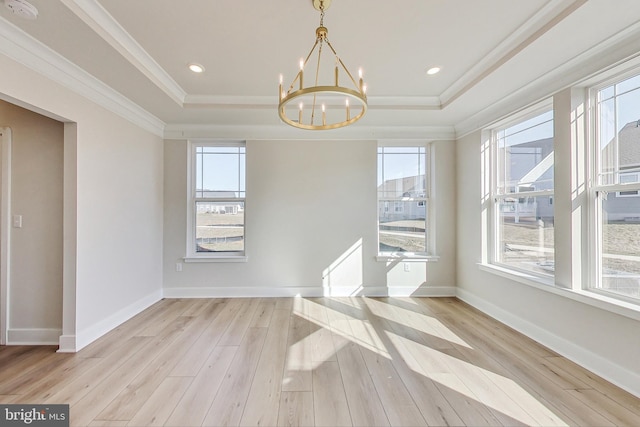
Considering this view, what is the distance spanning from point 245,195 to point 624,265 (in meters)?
4.11

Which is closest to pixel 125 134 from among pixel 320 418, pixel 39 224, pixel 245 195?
pixel 39 224

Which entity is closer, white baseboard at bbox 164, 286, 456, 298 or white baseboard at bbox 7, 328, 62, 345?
white baseboard at bbox 7, 328, 62, 345

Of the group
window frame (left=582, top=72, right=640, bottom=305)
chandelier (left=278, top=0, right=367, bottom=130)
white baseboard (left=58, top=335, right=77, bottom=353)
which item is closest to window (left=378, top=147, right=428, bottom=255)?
chandelier (left=278, top=0, right=367, bottom=130)

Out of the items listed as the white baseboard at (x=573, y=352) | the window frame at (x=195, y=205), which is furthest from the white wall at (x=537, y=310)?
the window frame at (x=195, y=205)

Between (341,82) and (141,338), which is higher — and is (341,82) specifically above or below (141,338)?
above

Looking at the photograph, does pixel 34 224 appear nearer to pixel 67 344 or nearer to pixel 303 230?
pixel 67 344

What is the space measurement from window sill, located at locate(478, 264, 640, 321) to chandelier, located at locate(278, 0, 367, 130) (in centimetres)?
237

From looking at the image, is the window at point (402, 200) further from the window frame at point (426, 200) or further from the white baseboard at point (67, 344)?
the white baseboard at point (67, 344)

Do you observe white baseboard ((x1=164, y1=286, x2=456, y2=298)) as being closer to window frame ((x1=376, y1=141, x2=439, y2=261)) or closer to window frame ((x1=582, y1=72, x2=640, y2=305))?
window frame ((x1=376, y1=141, x2=439, y2=261))

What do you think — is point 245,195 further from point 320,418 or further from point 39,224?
point 320,418

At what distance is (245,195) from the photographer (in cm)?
402

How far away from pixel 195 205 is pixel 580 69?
4.68 meters

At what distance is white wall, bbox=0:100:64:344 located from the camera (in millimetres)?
2541

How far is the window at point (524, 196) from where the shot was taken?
2.71m
